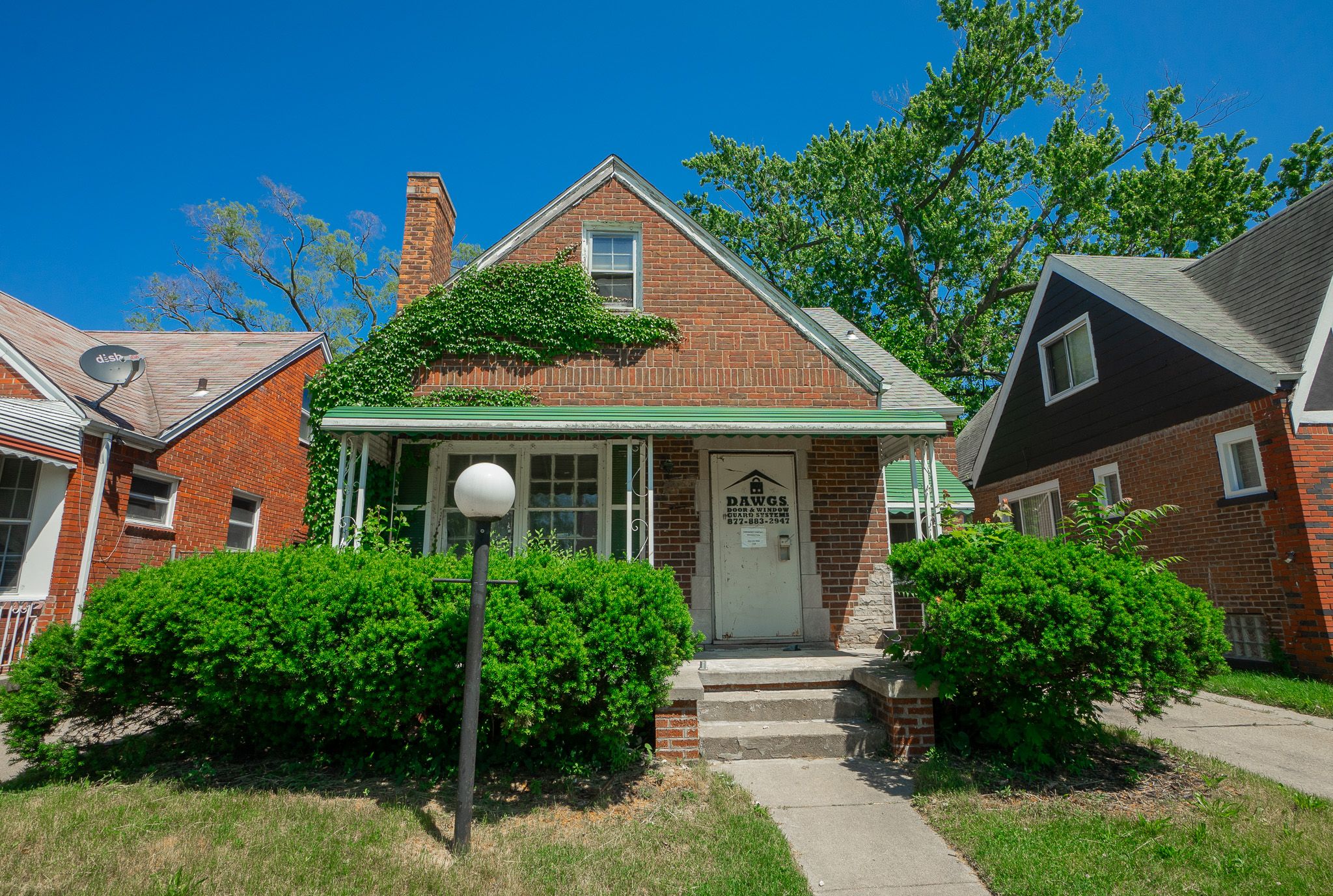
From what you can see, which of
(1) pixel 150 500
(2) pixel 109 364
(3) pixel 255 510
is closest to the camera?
(2) pixel 109 364

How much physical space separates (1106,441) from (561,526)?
9.64 metres

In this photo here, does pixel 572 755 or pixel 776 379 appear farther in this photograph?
pixel 776 379

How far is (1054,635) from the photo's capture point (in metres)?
4.59

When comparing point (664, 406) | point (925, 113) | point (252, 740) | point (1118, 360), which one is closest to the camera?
point (252, 740)

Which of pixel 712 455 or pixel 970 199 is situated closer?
pixel 712 455

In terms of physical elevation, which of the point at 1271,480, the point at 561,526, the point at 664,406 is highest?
the point at 664,406

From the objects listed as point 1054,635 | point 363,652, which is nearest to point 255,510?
point 363,652

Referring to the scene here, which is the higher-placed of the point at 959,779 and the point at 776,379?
the point at 776,379

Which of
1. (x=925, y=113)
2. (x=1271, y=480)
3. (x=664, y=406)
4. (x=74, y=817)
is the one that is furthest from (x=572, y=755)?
(x=925, y=113)

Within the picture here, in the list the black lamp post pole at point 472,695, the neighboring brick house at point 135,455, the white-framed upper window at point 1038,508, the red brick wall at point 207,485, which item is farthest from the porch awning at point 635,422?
the white-framed upper window at point 1038,508

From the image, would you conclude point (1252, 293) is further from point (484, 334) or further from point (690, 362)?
point (484, 334)

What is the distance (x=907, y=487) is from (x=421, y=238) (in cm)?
809

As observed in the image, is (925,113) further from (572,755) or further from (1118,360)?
(572,755)

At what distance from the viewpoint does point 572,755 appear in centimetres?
496
